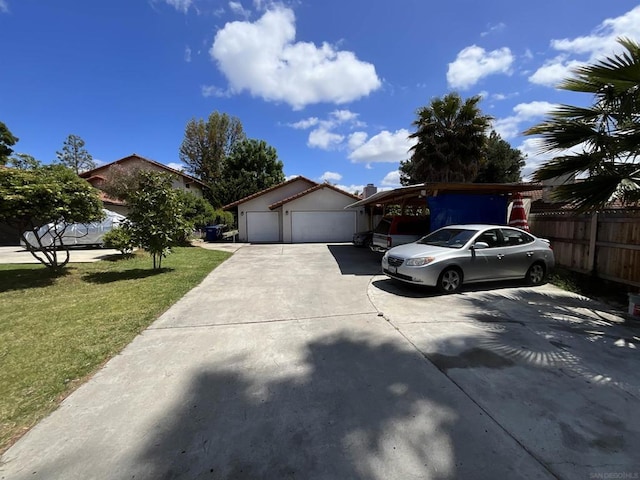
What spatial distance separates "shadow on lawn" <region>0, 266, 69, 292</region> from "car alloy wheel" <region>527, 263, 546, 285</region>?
12155mm

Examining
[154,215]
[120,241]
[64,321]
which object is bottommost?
[64,321]

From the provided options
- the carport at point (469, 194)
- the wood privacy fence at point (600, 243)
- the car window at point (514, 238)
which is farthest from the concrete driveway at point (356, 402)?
the carport at point (469, 194)

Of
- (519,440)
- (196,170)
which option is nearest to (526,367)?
(519,440)

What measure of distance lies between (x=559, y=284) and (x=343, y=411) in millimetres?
7618

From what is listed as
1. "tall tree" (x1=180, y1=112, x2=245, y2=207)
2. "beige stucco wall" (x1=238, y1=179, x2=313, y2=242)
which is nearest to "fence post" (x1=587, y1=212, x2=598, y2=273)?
"beige stucco wall" (x1=238, y1=179, x2=313, y2=242)

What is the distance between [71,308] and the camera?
20.0 ft

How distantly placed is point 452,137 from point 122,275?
1680cm

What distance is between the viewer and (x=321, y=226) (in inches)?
830

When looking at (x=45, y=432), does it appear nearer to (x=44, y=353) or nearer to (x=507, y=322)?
(x=44, y=353)

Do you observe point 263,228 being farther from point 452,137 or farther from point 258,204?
point 452,137

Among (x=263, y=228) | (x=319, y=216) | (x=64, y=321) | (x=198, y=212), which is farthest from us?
(x=263, y=228)

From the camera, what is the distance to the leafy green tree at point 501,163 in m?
28.0

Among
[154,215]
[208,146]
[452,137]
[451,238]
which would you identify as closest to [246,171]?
[208,146]

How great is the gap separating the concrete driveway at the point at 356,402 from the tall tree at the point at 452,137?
13.7 meters
